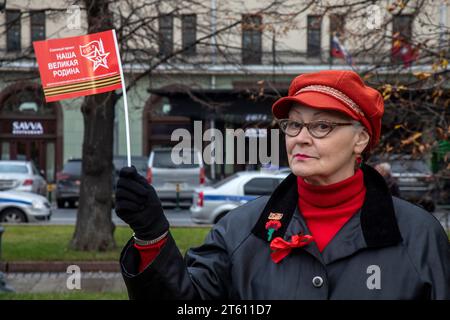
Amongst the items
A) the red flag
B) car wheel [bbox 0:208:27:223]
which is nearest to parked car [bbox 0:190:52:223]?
car wheel [bbox 0:208:27:223]

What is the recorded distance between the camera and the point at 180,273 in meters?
2.67

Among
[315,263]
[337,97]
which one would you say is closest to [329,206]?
[315,263]

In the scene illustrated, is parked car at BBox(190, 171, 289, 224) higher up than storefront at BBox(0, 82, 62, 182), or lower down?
higher up

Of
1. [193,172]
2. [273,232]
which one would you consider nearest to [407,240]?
[273,232]

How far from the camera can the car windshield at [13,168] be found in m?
23.9

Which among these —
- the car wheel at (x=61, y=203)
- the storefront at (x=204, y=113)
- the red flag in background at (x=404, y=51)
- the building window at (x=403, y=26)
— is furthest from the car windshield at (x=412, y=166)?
the car wheel at (x=61, y=203)

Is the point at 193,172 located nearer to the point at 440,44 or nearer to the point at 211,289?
the point at 440,44

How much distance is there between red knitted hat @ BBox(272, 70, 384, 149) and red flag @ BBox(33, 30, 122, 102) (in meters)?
0.76

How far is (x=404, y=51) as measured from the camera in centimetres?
996

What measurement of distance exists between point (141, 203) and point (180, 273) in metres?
0.31

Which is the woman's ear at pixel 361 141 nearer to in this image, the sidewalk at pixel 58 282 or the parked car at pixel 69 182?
the sidewalk at pixel 58 282

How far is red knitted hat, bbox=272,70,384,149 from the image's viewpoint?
9.24 feet

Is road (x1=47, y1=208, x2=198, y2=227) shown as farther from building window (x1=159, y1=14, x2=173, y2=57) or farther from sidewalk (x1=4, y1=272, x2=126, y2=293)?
sidewalk (x1=4, y1=272, x2=126, y2=293)
